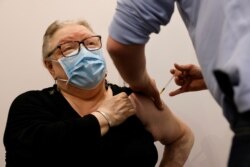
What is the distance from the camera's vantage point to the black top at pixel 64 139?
4.30ft

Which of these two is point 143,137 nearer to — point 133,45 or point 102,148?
point 102,148

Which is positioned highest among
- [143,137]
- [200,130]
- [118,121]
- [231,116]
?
[231,116]

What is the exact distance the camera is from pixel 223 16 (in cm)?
56

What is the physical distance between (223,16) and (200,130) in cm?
134

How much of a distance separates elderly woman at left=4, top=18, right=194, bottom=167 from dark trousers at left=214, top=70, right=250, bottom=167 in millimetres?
843

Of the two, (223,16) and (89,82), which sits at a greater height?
(223,16)

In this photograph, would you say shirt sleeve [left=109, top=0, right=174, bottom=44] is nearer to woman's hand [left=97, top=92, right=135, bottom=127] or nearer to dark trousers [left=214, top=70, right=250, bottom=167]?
dark trousers [left=214, top=70, right=250, bottom=167]

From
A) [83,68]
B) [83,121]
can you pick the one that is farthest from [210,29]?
[83,68]

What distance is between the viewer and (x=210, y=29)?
1.94 ft

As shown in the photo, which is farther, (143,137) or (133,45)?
(143,137)

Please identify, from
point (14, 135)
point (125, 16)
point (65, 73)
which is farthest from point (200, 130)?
point (125, 16)

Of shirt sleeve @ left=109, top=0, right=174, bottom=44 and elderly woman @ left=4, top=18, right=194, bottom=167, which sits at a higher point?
shirt sleeve @ left=109, top=0, right=174, bottom=44

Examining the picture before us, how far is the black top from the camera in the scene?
1310mm

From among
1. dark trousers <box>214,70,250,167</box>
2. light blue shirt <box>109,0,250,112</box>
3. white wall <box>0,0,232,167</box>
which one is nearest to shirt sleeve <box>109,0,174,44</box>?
light blue shirt <box>109,0,250,112</box>
